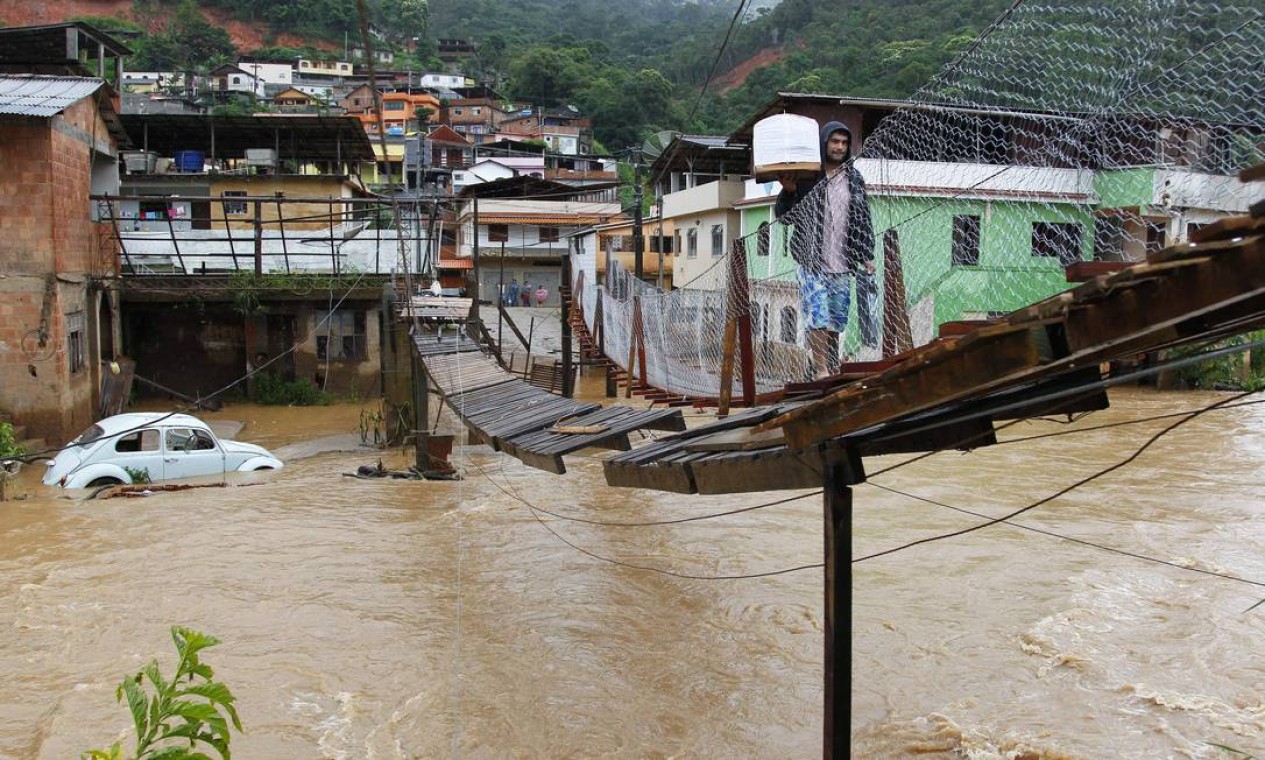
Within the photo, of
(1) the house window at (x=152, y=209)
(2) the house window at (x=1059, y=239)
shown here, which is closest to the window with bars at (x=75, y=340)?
(1) the house window at (x=152, y=209)

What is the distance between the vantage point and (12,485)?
11125mm

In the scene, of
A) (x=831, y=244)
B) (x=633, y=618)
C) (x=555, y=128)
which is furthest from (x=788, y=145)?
(x=555, y=128)

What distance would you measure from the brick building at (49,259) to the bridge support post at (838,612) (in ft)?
Answer: 41.1

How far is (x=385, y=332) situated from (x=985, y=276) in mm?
7256

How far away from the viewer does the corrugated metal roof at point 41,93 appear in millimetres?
13039

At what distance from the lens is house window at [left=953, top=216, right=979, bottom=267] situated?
8.40 metres

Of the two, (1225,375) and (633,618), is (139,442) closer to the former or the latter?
(633,618)

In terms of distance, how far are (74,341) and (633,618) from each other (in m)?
10.4

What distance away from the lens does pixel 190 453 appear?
11.9m

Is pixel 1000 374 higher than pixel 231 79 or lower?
lower

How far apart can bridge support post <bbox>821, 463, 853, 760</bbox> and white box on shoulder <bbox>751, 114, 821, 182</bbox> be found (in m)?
3.27

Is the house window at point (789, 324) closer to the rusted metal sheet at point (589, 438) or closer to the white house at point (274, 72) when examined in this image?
the rusted metal sheet at point (589, 438)

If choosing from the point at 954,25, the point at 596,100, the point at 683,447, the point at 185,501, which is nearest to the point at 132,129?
the point at 185,501

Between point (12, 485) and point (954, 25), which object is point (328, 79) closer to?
point (954, 25)
